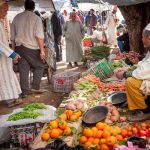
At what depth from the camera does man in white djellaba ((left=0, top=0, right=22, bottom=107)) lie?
24.4ft

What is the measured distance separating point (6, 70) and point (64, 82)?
2.02 meters

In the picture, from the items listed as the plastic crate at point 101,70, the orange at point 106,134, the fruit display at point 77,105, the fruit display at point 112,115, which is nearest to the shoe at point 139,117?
the fruit display at point 112,115

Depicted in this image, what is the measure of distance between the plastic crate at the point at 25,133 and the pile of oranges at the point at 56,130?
30cm

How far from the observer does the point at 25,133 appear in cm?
547

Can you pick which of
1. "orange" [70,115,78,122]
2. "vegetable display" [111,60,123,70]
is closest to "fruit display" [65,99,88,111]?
"orange" [70,115,78,122]

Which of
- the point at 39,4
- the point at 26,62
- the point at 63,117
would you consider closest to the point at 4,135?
the point at 63,117

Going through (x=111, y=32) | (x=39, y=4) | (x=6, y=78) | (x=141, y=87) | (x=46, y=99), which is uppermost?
(x=39, y=4)

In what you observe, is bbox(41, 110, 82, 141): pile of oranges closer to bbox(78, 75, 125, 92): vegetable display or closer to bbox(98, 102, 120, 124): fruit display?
bbox(98, 102, 120, 124): fruit display

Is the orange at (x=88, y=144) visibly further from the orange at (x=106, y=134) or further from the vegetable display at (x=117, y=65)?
the vegetable display at (x=117, y=65)

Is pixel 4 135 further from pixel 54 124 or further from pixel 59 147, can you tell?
pixel 59 147

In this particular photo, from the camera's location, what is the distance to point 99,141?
5.00 meters

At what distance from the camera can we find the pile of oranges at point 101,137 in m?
4.78

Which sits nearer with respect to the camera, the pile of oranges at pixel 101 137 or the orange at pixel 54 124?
the pile of oranges at pixel 101 137

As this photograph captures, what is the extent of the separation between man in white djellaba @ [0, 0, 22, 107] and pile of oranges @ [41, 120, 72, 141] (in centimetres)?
272
